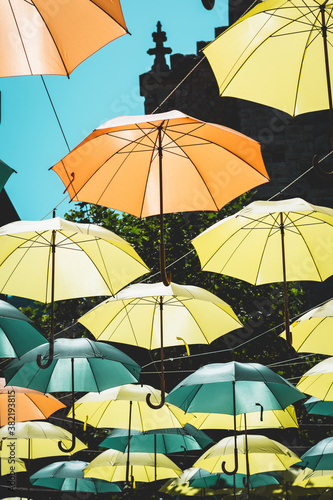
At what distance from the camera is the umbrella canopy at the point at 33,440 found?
10859mm

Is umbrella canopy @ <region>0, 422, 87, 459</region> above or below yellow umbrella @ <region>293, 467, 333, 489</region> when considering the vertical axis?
above

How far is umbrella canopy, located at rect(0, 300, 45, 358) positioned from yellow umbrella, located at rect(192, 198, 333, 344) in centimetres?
213

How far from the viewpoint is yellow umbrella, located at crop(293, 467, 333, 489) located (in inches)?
420

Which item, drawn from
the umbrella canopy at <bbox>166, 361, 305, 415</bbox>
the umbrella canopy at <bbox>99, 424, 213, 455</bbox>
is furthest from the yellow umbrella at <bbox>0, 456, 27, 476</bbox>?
the umbrella canopy at <bbox>166, 361, 305, 415</bbox>

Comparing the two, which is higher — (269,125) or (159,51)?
(159,51)

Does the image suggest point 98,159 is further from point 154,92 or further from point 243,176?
point 154,92

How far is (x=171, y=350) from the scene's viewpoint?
17.4 metres

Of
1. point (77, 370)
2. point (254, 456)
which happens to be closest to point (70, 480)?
point (254, 456)

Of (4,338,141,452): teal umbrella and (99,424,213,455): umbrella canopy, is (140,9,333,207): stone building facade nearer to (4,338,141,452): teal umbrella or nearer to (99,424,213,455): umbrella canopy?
(99,424,213,455): umbrella canopy

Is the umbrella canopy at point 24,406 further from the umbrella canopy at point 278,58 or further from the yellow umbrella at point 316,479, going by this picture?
the umbrella canopy at point 278,58

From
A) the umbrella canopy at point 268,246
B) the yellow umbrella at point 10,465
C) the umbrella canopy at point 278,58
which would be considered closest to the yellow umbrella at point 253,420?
the umbrella canopy at point 268,246

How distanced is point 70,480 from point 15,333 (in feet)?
23.2

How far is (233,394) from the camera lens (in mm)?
8852

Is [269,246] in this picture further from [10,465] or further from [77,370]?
[10,465]
